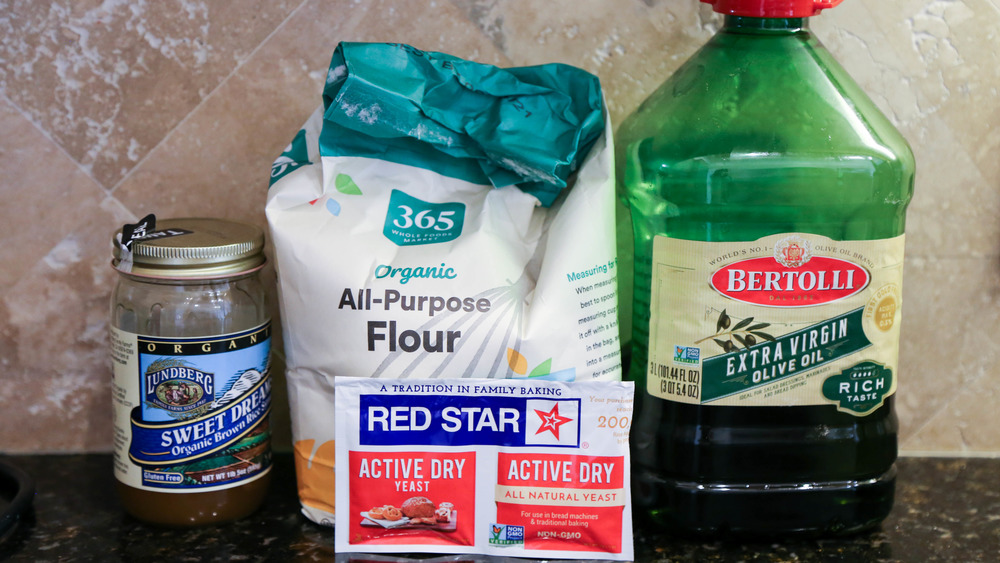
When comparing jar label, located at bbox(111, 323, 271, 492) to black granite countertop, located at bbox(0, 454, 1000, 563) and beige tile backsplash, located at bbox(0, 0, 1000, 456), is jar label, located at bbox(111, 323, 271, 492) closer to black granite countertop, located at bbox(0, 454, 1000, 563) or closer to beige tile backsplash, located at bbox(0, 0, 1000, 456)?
black granite countertop, located at bbox(0, 454, 1000, 563)

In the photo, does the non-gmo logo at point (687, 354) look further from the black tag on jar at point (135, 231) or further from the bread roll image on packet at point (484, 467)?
the black tag on jar at point (135, 231)

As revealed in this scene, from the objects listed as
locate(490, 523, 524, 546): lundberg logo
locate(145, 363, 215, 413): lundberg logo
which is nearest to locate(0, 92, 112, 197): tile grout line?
locate(145, 363, 215, 413): lundberg logo

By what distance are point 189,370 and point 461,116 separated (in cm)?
33

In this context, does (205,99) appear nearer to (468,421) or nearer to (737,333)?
(468,421)

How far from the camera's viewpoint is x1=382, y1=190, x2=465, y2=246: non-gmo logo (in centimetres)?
76

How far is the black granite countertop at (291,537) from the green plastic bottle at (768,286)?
22mm

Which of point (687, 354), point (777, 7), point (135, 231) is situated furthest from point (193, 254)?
point (777, 7)

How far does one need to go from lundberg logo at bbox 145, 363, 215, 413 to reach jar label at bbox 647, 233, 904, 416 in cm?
40

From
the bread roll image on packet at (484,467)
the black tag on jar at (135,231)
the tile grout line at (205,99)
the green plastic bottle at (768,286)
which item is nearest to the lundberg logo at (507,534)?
the bread roll image on packet at (484,467)

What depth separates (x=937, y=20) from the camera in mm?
879

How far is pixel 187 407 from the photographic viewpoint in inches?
29.5

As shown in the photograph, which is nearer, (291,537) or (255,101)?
(291,537)

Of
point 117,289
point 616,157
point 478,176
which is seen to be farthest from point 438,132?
point 117,289

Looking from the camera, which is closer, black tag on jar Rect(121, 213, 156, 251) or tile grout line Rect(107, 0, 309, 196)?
black tag on jar Rect(121, 213, 156, 251)
